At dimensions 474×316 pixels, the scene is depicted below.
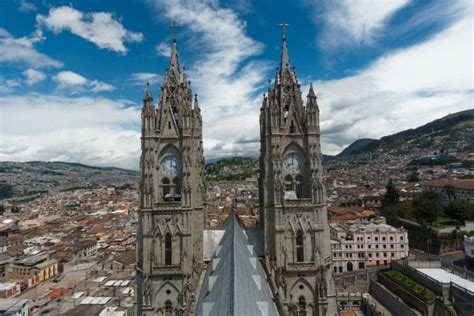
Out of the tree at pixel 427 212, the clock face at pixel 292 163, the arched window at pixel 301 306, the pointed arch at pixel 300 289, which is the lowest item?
the arched window at pixel 301 306

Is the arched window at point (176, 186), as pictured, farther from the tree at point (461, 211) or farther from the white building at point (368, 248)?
the tree at point (461, 211)

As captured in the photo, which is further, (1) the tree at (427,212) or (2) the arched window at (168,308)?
(1) the tree at (427,212)

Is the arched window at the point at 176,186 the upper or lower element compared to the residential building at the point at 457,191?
upper

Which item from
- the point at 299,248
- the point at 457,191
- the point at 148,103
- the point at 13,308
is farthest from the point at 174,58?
the point at 457,191

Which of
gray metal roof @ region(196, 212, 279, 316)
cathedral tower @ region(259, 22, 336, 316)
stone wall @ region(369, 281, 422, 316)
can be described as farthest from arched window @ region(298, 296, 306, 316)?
stone wall @ region(369, 281, 422, 316)

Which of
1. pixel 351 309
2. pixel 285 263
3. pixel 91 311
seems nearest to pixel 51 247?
pixel 91 311

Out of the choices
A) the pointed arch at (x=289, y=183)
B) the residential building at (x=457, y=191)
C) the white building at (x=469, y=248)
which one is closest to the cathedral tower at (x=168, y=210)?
the pointed arch at (x=289, y=183)

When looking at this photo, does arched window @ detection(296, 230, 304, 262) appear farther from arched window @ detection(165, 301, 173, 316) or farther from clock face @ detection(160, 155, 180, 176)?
clock face @ detection(160, 155, 180, 176)
